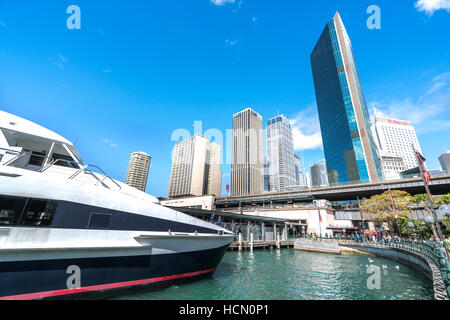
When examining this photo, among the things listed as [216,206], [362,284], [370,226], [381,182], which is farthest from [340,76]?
[362,284]

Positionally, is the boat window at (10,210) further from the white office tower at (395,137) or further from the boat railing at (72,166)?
the white office tower at (395,137)

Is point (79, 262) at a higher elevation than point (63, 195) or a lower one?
lower

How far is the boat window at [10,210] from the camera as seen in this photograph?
632 centimetres

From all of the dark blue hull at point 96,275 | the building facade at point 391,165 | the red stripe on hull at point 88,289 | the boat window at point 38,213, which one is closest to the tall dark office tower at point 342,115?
the building facade at point 391,165

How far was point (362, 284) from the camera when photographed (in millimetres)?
12344

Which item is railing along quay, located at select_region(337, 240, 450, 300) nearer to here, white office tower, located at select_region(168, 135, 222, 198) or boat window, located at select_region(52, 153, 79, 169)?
boat window, located at select_region(52, 153, 79, 169)

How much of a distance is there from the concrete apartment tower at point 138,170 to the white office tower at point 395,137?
21092cm

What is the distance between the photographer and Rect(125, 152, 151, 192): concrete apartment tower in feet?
610

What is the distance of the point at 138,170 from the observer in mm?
189875

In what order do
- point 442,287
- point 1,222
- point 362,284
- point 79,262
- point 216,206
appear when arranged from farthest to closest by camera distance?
1. point 216,206
2. point 362,284
3. point 442,287
4. point 79,262
5. point 1,222

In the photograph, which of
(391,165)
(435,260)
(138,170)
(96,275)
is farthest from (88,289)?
(138,170)

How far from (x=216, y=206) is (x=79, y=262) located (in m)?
74.8

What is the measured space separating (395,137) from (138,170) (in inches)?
9074

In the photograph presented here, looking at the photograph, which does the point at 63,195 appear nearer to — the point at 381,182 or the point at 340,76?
the point at 381,182
